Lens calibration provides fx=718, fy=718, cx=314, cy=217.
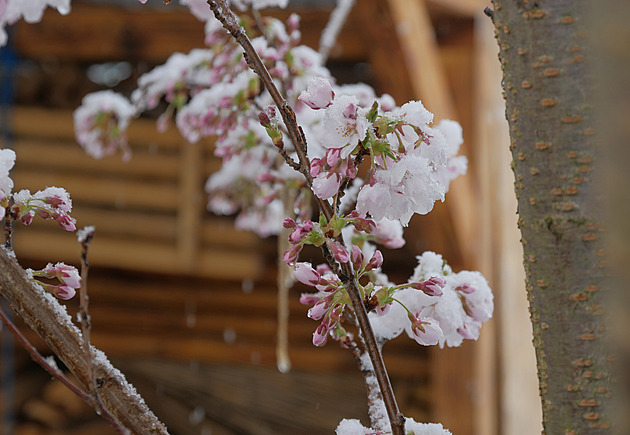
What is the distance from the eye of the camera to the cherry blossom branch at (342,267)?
1.55ft

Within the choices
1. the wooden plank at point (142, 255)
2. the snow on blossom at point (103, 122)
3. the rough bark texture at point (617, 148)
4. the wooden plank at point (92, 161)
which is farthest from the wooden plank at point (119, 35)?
the rough bark texture at point (617, 148)

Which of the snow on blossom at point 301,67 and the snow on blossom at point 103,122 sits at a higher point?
the snow on blossom at point 103,122

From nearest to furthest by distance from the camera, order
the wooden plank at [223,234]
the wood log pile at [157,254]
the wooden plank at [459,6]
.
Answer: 1. the wooden plank at [459,6]
2. the wood log pile at [157,254]
3. the wooden plank at [223,234]

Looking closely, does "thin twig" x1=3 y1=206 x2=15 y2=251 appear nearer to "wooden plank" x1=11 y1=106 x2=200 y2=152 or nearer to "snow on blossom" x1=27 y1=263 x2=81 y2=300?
"snow on blossom" x1=27 y1=263 x2=81 y2=300

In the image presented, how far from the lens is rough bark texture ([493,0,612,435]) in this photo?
1.62ft

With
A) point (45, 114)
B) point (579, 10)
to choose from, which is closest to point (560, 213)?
point (579, 10)

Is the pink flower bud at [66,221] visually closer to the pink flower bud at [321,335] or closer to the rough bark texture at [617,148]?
the pink flower bud at [321,335]

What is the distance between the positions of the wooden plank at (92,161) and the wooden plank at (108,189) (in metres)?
0.03

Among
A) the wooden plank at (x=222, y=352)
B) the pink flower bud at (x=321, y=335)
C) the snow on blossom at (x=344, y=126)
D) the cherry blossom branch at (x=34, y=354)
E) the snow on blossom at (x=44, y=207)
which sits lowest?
the cherry blossom branch at (x=34, y=354)

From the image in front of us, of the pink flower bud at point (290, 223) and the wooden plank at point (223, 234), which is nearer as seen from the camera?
the pink flower bud at point (290, 223)

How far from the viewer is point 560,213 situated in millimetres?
504

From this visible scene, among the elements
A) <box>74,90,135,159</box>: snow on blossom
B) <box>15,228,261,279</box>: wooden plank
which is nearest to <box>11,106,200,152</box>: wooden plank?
<box>15,228,261,279</box>: wooden plank

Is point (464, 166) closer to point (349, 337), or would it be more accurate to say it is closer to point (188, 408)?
point (349, 337)

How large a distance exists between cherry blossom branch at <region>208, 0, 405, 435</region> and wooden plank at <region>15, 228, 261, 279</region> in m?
2.30
